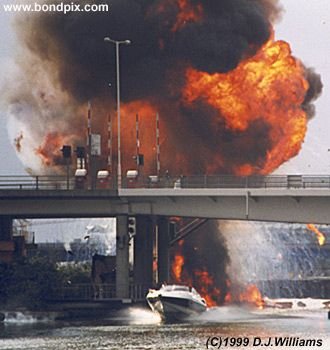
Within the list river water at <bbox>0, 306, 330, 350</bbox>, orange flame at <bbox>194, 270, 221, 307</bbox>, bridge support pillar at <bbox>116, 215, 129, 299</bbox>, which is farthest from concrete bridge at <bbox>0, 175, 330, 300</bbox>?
river water at <bbox>0, 306, 330, 350</bbox>

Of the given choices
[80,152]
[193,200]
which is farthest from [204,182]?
[80,152]

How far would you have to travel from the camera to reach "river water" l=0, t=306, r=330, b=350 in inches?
5502

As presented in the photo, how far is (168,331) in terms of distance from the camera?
513 ft

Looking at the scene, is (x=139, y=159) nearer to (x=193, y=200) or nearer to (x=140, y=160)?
(x=140, y=160)

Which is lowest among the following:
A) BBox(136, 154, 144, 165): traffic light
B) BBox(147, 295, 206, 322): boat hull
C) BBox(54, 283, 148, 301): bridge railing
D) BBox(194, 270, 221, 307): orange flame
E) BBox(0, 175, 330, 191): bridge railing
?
BBox(147, 295, 206, 322): boat hull

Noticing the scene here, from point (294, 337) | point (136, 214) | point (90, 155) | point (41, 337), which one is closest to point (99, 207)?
point (136, 214)

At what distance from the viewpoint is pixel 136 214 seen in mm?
177500

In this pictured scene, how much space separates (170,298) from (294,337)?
30576 millimetres

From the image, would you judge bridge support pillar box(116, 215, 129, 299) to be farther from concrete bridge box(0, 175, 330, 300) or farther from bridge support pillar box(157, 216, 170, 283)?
bridge support pillar box(157, 216, 170, 283)

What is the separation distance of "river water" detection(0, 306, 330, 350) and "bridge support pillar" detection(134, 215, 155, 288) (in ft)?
25.8

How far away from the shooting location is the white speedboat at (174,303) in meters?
171

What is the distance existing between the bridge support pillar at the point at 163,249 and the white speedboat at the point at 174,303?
1314cm

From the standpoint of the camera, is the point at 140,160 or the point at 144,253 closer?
the point at 144,253

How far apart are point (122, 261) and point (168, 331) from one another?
23.6 metres
